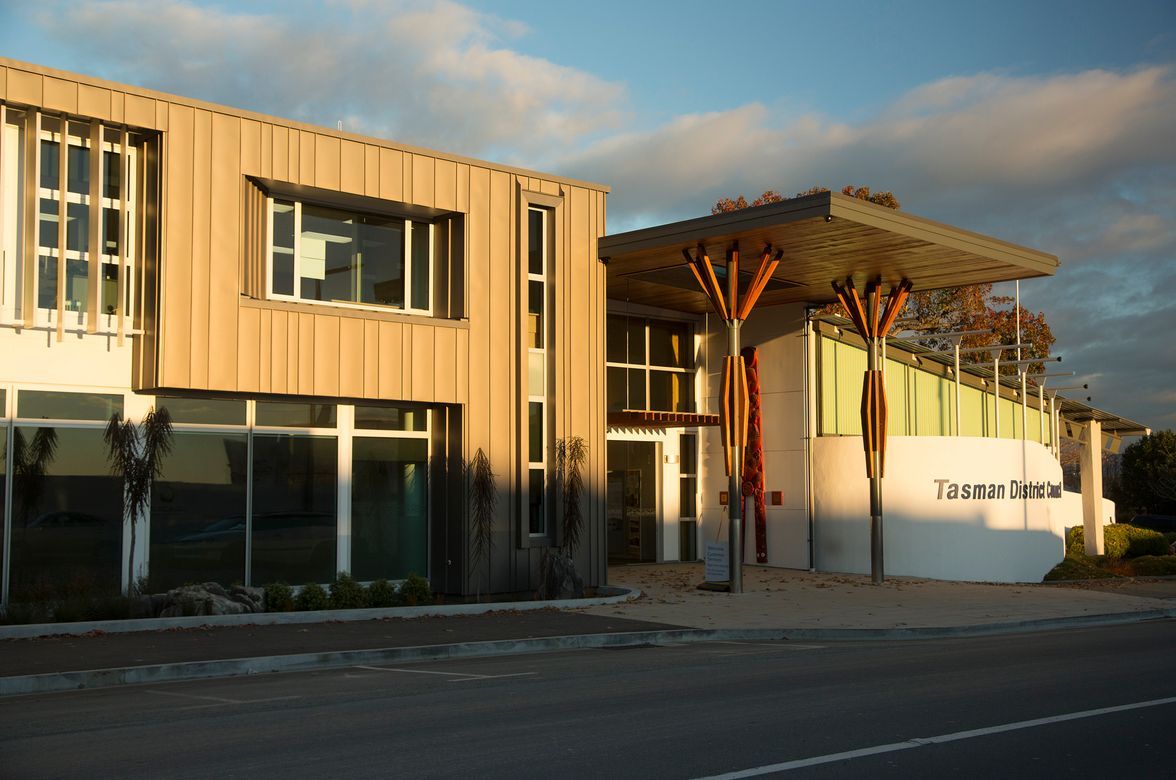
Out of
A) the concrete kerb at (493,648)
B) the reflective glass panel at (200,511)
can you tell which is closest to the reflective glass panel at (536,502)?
the reflective glass panel at (200,511)

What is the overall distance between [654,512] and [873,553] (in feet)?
19.7

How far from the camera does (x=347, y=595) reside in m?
Answer: 17.4

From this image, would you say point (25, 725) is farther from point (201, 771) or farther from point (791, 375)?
point (791, 375)

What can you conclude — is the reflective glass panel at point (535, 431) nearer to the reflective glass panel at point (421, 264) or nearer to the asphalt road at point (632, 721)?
the reflective glass panel at point (421, 264)

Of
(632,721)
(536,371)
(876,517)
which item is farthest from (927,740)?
(876,517)

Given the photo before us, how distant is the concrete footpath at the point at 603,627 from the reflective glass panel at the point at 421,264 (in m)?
5.54

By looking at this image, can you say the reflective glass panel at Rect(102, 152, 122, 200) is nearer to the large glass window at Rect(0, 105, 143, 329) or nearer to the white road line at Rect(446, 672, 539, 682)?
the large glass window at Rect(0, 105, 143, 329)

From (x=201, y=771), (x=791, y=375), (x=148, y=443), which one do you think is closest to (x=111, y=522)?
(x=148, y=443)

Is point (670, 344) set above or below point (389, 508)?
above

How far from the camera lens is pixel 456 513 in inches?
781

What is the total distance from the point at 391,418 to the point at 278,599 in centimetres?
409

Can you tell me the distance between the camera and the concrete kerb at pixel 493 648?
38.0 feet

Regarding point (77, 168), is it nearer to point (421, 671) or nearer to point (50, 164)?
point (50, 164)

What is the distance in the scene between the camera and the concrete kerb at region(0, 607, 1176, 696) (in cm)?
1158
